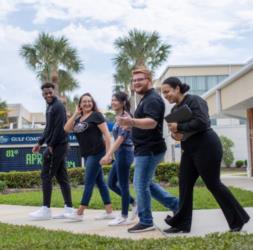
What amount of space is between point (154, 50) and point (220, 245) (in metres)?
27.1

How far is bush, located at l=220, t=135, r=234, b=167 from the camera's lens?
119 feet

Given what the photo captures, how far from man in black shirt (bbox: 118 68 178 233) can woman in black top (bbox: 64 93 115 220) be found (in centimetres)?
117

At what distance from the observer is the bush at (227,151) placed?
36.1 m

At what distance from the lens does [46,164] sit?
7195mm

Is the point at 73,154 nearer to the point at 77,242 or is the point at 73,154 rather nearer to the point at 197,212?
the point at 197,212

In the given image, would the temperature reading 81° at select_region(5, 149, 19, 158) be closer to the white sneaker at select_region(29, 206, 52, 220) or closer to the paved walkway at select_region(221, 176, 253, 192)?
the paved walkway at select_region(221, 176, 253, 192)

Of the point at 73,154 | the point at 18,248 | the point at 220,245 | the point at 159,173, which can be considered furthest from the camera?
the point at 73,154

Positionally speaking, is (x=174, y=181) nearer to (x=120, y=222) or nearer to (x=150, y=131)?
(x=120, y=222)

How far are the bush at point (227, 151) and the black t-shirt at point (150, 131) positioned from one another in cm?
3106

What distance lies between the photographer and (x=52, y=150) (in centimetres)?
715

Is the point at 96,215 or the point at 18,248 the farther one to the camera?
the point at 96,215

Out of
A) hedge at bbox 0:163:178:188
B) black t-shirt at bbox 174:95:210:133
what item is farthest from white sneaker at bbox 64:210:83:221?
hedge at bbox 0:163:178:188

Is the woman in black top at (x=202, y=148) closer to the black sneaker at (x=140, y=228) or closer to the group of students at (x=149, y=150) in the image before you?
the group of students at (x=149, y=150)

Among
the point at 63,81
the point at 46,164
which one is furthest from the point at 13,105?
the point at 46,164
